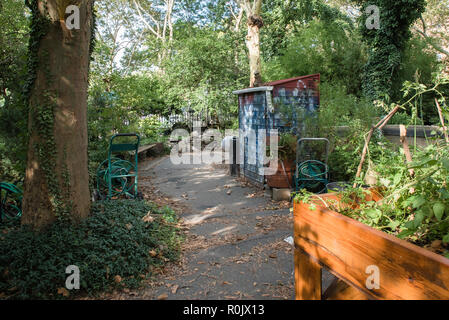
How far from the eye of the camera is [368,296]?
142 centimetres

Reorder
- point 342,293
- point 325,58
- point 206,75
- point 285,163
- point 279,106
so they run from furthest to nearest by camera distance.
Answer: point 325,58
point 206,75
point 279,106
point 285,163
point 342,293

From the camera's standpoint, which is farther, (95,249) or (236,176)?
(236,176)

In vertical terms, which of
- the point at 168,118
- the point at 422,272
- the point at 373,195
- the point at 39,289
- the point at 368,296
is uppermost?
the point at 168,118

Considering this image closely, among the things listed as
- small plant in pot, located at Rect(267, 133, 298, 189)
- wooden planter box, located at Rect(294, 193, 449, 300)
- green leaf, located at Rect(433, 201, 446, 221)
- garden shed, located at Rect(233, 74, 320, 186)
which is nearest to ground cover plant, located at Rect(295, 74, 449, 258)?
Answer: green leaf, located at Rect(433, 201, 446, 221)

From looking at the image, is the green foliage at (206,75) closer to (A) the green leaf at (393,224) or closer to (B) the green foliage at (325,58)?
(B) the green foliage at (325,58)

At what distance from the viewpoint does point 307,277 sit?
1933 mm

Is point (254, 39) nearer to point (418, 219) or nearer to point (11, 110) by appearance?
point (11, 110)

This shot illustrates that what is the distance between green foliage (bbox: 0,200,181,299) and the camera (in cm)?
294

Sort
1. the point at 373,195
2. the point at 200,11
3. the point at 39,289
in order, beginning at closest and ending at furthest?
the point at 373,195 < the point at 39,289 < the point at 200,11

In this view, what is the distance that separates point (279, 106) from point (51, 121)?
447cm

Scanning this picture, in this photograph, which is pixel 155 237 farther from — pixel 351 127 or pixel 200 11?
pixel 200 11

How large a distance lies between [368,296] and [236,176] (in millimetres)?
7227

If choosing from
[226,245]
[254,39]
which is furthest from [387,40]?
[226,245]

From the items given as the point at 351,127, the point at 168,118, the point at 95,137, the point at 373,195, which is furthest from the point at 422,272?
the point at 168,118
